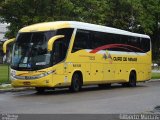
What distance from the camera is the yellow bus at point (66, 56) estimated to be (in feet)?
76.4

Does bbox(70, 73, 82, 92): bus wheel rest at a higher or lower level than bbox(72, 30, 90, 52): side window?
lower

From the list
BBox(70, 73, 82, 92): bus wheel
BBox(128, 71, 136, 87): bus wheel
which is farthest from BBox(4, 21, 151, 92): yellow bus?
BBox(128, 71, 136, 87): bus wheel

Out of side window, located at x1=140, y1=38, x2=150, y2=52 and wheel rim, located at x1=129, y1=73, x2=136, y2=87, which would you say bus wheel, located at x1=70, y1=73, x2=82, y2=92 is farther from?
side window, located at x1=140, y1=38, x2=150, y2=52

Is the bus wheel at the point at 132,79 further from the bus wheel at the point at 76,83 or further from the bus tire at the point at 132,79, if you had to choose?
the bus wheel at the point at 76,83

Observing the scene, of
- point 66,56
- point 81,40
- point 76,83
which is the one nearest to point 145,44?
point 81,40

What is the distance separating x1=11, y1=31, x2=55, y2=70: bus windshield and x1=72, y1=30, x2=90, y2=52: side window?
5.57 feet

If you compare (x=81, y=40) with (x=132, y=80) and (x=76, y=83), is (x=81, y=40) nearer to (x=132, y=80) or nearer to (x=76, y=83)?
(x=76, y=83)

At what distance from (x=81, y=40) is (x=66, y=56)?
1.58m

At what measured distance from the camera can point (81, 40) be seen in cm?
2538

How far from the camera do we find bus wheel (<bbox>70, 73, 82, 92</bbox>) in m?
25.0

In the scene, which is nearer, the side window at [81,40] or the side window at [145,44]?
the side window at [81,40]

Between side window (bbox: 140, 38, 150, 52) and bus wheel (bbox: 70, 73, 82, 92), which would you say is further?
side window (bbox: 140, 38, 150, 52)

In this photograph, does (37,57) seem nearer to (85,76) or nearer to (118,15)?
(85,76)

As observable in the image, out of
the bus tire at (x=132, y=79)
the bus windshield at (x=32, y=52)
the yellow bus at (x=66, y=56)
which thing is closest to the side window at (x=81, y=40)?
the yellow bus at (x=66, y=56)
